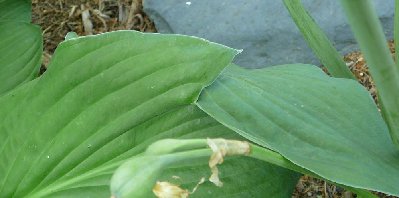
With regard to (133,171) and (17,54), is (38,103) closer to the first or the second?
(133,171)

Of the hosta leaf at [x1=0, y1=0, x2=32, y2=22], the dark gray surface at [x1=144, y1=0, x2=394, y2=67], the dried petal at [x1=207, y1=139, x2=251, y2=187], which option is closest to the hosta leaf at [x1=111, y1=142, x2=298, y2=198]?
the dried petal at [x1=207, y1=139, x2=251, y2=187]

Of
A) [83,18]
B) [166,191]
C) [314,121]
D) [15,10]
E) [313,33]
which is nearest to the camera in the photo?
[166,191]

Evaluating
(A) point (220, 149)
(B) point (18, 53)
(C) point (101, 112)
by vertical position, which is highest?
(A) point (220, 149)

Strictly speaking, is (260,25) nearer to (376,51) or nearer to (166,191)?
(376,51)

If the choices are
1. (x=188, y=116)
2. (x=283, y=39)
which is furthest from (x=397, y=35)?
(x=283, y=39)

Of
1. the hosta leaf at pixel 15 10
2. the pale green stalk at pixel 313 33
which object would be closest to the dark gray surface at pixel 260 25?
the hosta leaf at pixel 15 10

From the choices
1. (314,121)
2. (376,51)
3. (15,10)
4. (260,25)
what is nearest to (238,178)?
(314,121)

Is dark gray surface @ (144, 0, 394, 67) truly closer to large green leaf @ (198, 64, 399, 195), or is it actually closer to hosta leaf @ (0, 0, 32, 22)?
hosta leaf @ (0, 0, 32, 22)
